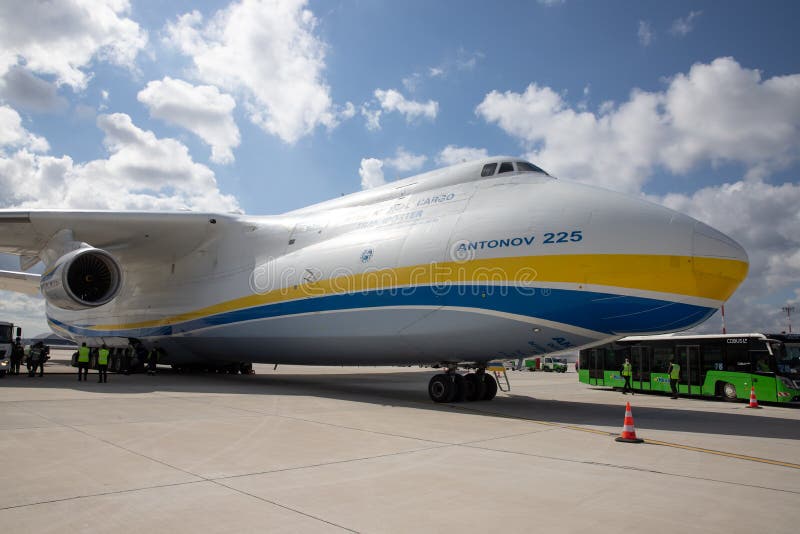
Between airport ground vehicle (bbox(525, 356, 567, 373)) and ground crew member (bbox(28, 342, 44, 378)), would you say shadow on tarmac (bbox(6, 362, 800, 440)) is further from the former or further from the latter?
airport ground vehicle (bbox(525, 356, 567, 373))

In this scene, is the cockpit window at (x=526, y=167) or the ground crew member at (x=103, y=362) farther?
the ground crew member at (x=103, y=362)

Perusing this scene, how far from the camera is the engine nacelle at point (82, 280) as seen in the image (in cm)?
1390

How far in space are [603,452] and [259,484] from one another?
3.88m

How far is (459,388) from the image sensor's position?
1135 centimetres

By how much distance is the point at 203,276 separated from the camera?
1698 centimetres

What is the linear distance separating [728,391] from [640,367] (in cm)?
294

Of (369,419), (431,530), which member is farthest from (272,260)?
(431,530)

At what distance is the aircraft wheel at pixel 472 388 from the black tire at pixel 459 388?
0.07 metres

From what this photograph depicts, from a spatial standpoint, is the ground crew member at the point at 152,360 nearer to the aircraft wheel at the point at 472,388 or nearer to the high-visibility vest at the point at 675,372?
the aircraft wheel at the point at 472,388

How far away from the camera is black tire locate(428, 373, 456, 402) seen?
36.6ft

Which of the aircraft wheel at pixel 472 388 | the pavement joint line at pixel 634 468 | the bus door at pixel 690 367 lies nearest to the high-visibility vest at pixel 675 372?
the bus door at pixel 690 367

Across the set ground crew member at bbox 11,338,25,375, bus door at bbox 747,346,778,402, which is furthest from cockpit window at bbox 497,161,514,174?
ground crew member at bbox 11,338,25,375

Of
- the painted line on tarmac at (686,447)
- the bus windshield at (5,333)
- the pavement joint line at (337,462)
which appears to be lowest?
the painted line on tarmac at (686,447)

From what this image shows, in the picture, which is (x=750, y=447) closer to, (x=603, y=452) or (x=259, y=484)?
(x=603, y=452)
